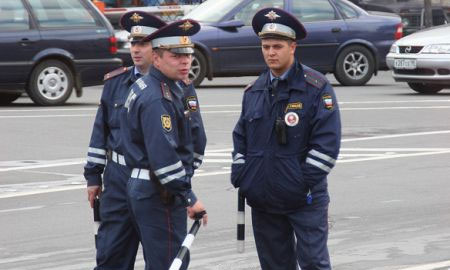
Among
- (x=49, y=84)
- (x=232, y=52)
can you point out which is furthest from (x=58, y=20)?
(x=232, y=52)

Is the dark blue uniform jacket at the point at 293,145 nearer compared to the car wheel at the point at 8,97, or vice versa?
the dark blue uniform jacket at the point at 293,145

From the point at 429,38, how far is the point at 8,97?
22.0 feet

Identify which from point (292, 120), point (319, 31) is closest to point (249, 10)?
point (319, 31)

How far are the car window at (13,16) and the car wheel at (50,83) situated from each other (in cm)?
61

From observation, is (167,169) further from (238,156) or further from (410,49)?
(410,49)

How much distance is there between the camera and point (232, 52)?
21578 mm

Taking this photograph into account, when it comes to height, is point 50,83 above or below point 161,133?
below

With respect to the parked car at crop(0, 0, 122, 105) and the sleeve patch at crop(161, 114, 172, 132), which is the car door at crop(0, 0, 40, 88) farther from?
the sleeve patch at crop(161, 114, 172, 132)

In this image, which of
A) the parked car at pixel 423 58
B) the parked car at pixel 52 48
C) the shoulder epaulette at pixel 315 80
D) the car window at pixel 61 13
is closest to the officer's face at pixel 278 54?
the shoulder epaulette at pixel 315 80

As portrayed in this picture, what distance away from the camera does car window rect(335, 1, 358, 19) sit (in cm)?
2241

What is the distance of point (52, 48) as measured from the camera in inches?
709

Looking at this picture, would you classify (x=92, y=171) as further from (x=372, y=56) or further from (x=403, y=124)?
(x=372, y=56)

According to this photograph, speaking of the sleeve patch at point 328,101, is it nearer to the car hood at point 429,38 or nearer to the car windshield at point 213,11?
the car hood at point 429,38

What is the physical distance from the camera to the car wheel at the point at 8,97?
754 inches
